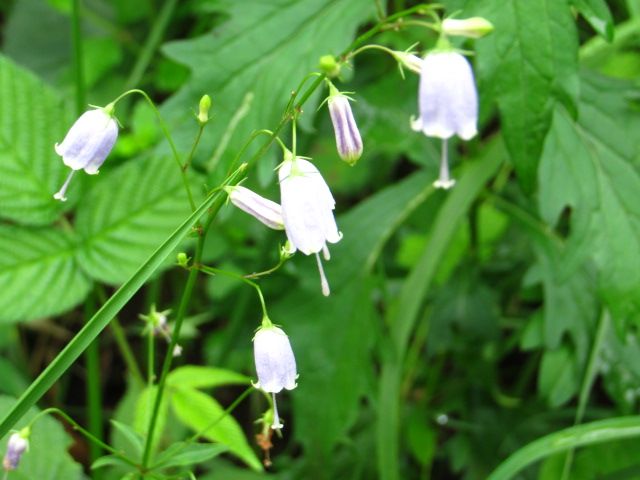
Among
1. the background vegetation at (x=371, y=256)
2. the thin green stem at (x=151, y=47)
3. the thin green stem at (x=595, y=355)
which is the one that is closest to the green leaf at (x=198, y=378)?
the background vegetation at (x=371, y=256)

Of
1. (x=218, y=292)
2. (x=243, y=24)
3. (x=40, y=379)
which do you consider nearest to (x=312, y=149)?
(x=218, y=292)

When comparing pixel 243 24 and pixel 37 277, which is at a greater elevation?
pixel 243 24

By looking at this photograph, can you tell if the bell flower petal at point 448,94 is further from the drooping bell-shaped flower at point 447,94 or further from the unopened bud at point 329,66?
the unopened bud at point 329,66

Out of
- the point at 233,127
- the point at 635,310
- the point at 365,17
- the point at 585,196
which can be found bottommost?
the point at 635,310

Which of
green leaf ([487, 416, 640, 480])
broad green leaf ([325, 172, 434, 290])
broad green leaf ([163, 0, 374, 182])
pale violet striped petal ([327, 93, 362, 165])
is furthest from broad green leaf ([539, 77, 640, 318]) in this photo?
pale violet striped petal ([327, 93, 362, 165])

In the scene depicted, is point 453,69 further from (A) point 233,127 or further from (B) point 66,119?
(B) point 66,119

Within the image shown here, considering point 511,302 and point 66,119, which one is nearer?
point 66,119

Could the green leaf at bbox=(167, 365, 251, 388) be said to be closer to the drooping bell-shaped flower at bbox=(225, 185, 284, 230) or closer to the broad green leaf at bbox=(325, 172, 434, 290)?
the broad green leaf at bbox=(325, 172, 434, 290)
